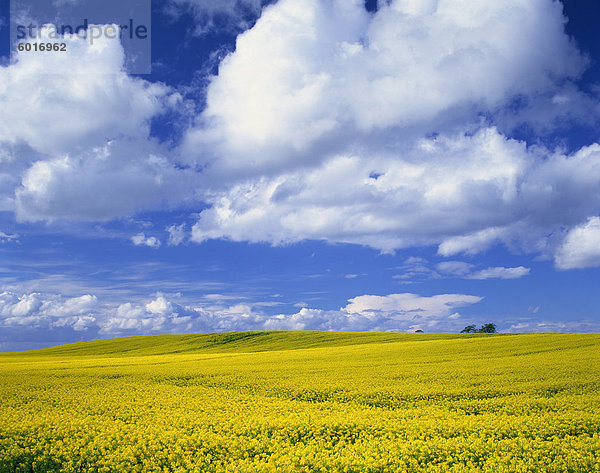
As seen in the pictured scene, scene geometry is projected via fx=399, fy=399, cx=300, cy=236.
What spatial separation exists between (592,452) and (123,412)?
590 inches

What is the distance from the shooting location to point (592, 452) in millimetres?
Answer: 10164

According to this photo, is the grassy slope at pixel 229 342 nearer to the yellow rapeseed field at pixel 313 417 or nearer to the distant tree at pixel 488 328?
the yellow rapeseed field at pixel 313 417

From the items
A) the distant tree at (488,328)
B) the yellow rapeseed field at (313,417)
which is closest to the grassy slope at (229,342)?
the yellow rapeseed field at (313,417)

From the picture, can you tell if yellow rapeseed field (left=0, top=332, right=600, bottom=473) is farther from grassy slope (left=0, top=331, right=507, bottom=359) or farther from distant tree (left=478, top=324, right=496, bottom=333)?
distant tree (left=478, top=324, right=496, bottom=333)

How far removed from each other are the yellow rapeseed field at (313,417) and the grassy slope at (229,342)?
28882 mm

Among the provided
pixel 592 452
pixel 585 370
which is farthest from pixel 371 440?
pixel 585 370

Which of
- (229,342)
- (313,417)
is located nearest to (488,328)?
(229,342)

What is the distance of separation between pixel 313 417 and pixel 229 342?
5356 cm

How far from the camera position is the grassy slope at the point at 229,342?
188ft

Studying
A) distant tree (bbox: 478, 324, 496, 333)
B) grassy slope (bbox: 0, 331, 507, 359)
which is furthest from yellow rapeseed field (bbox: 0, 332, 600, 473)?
distant tree (bbox: 478, 324, 496, 333)

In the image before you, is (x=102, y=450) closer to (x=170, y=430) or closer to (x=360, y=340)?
(x=170, y=430)

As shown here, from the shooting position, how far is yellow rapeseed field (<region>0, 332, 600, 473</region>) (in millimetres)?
9859

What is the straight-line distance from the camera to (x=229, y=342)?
64.6 m

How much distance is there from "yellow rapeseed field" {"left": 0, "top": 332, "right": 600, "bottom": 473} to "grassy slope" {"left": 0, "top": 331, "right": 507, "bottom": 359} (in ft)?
94.8
